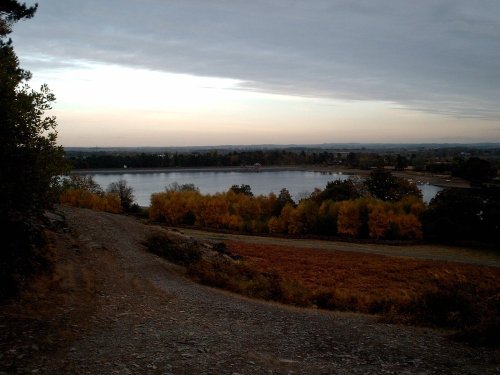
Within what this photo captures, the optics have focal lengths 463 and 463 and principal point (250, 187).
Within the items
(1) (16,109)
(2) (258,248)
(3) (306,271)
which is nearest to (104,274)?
(1) (16,109)

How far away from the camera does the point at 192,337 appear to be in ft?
28.7

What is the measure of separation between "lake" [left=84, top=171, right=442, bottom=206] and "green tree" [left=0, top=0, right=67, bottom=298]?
6846 cm

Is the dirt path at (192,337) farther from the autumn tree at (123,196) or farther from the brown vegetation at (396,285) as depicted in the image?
the autumn tree at (123,196)

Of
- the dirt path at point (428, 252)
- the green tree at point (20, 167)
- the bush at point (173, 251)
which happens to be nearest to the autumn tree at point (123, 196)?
the dirt path at point (428, 252)

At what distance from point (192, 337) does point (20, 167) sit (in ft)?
14.8

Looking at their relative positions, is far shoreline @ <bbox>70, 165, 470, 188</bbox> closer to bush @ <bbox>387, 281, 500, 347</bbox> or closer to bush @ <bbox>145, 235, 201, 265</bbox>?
bush @ <bbox>145, 235, 201, 265</bbox>

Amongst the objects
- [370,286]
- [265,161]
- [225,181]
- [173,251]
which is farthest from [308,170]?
[173,251]

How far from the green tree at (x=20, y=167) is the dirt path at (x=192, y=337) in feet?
3.83

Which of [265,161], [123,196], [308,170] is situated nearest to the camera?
[123,196]

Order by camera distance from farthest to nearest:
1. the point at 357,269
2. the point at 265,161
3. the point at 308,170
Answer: the point at 265,161
the point at 308,170
the point at 357,269

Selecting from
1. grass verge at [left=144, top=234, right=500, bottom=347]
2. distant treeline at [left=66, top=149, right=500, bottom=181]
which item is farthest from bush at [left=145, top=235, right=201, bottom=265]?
distant treeline at [left=66, top=149, right=500, bottom=181]

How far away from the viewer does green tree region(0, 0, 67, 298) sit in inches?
329

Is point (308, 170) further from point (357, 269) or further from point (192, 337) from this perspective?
point (192, 337)

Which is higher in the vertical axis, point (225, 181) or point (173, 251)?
point (173, 251)
